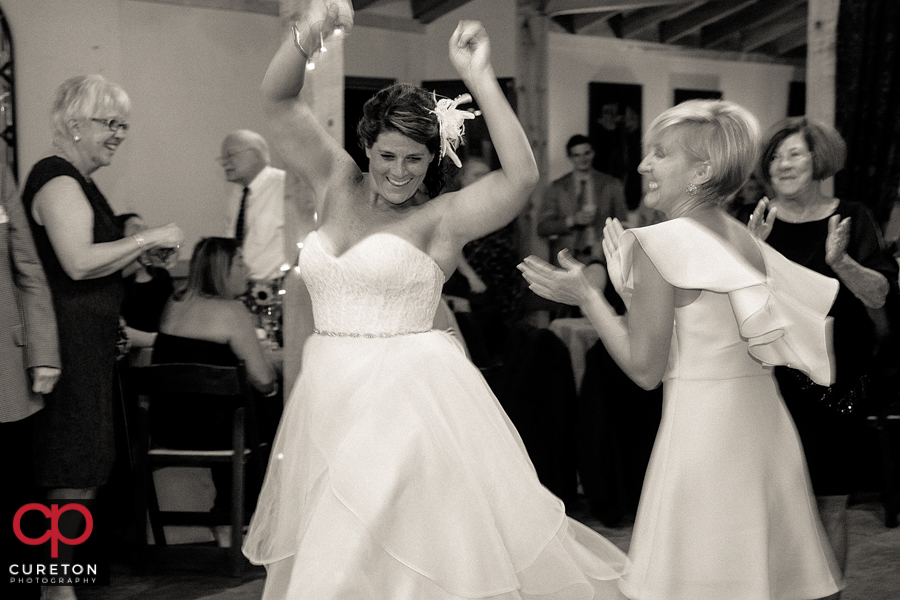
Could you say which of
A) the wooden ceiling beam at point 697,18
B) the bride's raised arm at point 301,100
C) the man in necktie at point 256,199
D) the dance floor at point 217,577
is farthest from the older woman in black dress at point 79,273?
the wooden ceiling beam at point 697,18

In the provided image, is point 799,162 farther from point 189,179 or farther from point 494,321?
point 189,179

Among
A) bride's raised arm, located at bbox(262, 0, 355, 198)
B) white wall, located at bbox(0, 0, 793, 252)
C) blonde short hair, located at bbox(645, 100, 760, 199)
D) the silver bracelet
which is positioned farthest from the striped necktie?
blonde short hair, located at bbox(645, 100, 760, 199)

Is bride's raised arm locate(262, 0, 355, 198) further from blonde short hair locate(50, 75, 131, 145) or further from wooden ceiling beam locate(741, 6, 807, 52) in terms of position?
wooden ceiling beam locate(741, 6, 807, 52)

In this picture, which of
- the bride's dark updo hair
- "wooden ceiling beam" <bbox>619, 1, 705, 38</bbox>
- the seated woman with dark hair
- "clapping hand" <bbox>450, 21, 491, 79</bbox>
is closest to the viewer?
"clapping hand" <bbox>450, 21, 491, 79</bbox>

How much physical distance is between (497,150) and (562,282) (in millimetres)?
409

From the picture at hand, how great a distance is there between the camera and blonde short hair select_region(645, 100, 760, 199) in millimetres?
1815

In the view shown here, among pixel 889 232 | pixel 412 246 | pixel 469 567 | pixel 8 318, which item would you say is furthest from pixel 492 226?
pixel 889 232

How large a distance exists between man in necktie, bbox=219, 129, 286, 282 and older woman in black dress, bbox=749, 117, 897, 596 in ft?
10.3

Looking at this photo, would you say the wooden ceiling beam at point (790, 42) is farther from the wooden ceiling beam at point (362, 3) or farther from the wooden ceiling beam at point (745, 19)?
the wooden ceiling beam at point (362, 3)

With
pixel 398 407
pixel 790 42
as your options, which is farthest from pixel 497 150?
pixel 790 42

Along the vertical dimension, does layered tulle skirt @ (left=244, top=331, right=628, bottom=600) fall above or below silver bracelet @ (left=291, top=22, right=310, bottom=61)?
below

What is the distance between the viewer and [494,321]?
5.36 metres

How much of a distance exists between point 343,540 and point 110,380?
1295 millimetres

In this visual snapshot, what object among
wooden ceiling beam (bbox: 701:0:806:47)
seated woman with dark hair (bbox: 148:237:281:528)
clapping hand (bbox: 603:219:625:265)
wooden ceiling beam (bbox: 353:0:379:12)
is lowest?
seated woman with dark hair (bbox: 148:237:281:528)
